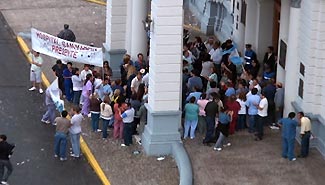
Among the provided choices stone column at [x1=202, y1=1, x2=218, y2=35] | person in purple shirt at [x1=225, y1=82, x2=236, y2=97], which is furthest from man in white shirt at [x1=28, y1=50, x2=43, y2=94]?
stone column at [x1=202, y1=1, x2=218, y2=35]

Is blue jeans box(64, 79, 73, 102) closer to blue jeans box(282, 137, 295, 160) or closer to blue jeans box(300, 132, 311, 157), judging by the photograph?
blue jeans box(282, 137, 295, 160)

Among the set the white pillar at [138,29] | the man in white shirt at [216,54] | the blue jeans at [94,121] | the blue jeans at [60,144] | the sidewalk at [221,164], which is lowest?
the sidewalk at [221,164]

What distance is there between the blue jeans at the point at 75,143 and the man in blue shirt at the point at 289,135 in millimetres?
Result: 5261

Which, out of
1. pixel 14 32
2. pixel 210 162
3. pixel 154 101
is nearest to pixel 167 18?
pixel 154 101

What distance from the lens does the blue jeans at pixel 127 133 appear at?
Answer: 2714 cm

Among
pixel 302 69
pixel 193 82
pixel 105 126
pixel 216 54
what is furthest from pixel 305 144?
pixel 216 54

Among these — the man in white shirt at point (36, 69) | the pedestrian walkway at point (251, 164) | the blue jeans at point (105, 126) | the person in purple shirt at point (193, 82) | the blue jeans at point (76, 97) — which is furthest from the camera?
the man in white shirt at point (36, 69)

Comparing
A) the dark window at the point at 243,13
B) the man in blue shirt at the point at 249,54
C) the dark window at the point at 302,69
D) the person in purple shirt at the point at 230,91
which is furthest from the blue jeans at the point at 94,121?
the dark window at the point at 243,13

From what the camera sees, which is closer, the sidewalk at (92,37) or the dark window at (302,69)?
the sidewalk at (92,37)

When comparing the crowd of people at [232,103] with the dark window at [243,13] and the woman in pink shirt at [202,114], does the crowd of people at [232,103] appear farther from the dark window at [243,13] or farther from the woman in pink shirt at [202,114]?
the dark window at [243,13]

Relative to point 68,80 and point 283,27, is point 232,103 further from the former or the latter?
point 68,80

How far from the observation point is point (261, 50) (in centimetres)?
3300

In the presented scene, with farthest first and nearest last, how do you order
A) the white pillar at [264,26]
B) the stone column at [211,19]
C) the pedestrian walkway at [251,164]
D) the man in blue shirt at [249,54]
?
the stone column at [211,19], the white pillar at [264,26], the man in blue shirt at [249,54], the pedestrian walkway at [251,164]

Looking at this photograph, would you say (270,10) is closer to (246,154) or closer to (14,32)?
(246,154)
